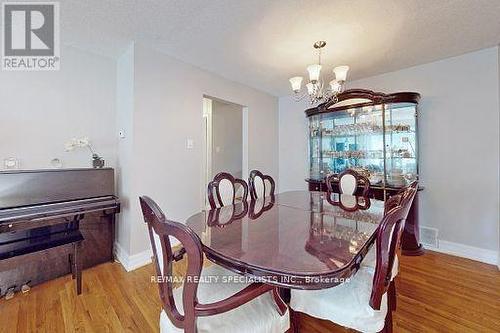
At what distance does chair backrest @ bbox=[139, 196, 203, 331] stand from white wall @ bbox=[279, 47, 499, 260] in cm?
330

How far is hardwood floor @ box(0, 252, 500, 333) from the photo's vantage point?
5.22 ft

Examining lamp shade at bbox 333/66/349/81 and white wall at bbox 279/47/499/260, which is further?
white wall at bbox 279/47/499/260

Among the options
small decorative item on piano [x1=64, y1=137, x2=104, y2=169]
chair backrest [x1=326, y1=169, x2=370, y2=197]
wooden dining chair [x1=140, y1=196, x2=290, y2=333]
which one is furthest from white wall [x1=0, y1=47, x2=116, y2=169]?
chair backrest [x1=326, y1=169, x2=370, y2=197]

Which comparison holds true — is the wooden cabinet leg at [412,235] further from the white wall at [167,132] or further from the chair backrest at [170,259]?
the chair backrest at [170,259]

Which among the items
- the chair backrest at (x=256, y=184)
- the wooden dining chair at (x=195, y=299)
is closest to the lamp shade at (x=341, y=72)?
the chair backrest at (x=256, y=184)

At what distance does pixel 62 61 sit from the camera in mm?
2475

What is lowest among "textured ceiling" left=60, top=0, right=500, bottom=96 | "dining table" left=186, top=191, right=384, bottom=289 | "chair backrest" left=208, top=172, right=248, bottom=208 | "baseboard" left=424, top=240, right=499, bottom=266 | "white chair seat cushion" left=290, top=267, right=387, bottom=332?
"baseboard" left=424, top=240, right=499, bottom=266

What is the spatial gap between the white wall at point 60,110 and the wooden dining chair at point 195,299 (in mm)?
2158

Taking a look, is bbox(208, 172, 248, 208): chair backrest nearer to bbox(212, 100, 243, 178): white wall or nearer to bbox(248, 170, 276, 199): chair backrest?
bbox(248, 170, 276, 199): chair backrest

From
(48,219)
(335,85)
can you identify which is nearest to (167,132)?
(48,219)

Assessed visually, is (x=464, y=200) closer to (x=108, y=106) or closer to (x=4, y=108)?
(x=108, y=106)

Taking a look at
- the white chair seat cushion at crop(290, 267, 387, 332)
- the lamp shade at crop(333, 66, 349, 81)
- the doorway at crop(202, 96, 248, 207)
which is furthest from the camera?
the doorway at crop(202, 96, 248, 207)

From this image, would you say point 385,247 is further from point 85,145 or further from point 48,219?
point 85,145

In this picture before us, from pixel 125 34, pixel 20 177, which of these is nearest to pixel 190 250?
pixel 20 177
